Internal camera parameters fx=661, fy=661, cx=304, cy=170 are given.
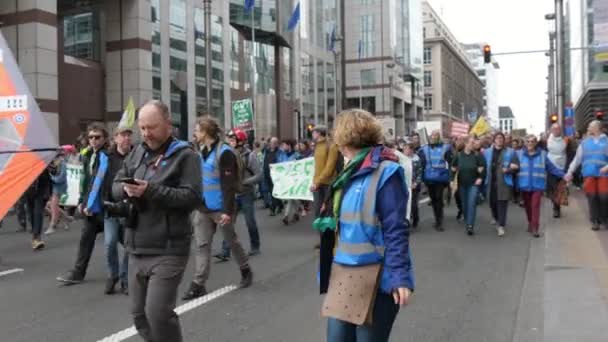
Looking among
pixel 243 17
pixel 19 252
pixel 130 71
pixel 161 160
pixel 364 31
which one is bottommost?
pixel 19 252

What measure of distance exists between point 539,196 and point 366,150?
804 cm

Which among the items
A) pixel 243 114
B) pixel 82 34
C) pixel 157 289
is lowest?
pixel 157 289

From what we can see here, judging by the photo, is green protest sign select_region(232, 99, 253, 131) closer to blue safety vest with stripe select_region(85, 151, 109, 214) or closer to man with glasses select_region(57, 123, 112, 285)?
man with glasses select_region(57, 123, 112, 285)

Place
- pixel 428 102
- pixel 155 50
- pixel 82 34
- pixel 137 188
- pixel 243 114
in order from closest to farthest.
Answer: pixel 137 188 → pixel 243 114 → pixel 82 34 → pixel 155 50 → pixel 428 102

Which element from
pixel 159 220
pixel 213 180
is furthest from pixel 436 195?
pixel 159 220

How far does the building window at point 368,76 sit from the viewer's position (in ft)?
243

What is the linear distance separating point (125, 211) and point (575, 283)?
4954mm

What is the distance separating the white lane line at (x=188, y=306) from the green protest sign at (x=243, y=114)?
48.3 ft

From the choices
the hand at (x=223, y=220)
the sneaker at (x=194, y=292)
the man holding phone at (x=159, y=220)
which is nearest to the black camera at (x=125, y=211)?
the man holding phone at (x=159, y=220)

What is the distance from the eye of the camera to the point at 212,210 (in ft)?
22.5

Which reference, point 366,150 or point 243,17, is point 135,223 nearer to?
point 366,150

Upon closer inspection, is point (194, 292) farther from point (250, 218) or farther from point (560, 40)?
point (560, 40)

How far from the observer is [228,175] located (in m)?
6.96

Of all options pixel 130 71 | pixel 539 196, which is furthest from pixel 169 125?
pixel 130 71
